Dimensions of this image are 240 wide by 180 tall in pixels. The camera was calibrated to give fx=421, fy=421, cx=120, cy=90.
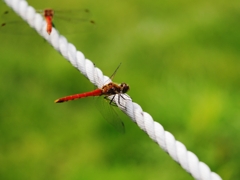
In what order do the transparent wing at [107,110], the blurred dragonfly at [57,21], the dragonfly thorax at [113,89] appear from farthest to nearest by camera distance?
the blurred dragonfly at [57,21] < the transparent wing at [107,110] < the dragonfly thorax at [113,89]

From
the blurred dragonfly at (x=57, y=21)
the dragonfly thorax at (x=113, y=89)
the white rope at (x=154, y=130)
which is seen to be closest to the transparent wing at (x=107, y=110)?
the dragonfly thorax at (x=113, y=89)

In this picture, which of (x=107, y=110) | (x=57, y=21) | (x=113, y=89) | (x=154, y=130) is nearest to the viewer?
(x=154, y=130)

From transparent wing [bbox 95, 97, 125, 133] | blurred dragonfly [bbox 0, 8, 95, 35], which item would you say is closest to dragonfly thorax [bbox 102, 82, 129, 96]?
transparent wing [bbox 95, 97, 125, 133]

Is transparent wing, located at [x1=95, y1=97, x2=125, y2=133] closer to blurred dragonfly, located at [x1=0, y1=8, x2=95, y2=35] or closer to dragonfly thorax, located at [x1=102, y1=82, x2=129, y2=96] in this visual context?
dragonfly thorax, located at [x1=102, y1=82, x2=129, y2=96]

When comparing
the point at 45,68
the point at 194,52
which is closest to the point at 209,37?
the point at 194,52

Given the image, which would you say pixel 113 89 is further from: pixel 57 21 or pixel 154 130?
pixel 57 21

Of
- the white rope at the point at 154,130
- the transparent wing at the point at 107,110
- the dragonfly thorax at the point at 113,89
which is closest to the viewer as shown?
the white rope at the point at 154,130

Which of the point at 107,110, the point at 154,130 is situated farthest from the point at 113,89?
the point at 154,130

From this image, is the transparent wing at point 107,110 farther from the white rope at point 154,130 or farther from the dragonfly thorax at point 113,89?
the white rope at point 154,130
